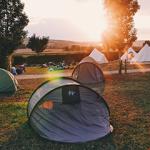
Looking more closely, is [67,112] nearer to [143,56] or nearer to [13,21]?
[13,21]

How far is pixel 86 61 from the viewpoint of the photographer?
24734 mm

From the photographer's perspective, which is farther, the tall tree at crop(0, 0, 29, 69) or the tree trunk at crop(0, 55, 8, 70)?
the tall tree at crop(0, 0, 29, 69)

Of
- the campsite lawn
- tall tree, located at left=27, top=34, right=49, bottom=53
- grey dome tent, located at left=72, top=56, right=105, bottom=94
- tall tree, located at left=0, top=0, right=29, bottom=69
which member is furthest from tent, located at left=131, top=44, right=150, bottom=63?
the campsite lawn

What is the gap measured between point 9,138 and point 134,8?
122 feet

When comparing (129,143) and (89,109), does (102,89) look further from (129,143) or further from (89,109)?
(129,143)

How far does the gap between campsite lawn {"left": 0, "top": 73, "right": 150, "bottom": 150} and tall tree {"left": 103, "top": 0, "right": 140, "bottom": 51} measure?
75.0 feet

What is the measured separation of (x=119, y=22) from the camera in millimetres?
41500

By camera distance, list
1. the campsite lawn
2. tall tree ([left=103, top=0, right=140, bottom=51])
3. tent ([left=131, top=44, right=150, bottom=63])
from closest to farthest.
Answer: the campsite lawn
tall tree ([left=103, top=0, right=140, bottom=51])
tent ([left=131, top=44, right=150, bottom=63])

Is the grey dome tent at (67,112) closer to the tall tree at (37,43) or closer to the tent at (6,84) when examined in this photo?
the tent at (6,84)

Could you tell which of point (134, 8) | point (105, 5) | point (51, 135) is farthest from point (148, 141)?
point (134, 8)

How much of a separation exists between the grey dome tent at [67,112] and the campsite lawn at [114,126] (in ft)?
1.25

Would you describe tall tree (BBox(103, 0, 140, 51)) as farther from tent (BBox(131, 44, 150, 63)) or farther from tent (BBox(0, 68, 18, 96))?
tent (BBox(0, 68, 18, 96))

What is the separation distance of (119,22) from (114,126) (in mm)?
30808

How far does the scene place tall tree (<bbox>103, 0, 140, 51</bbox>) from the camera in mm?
40938
